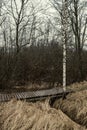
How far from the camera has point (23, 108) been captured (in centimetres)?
741

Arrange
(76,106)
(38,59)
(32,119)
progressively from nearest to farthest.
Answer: (32,119) → (76,106) → (38,59)

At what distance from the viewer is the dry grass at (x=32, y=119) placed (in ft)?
21.4

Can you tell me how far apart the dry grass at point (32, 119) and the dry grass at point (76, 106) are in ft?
4.64

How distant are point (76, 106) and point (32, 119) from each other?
Answer: 2.96 meters

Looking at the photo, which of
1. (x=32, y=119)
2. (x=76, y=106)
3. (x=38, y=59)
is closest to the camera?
(x=32, y=119)

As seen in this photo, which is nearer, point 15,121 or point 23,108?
point 15,121

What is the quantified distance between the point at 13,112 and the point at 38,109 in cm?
77

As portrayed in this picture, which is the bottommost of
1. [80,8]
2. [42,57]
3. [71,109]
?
[71,109]

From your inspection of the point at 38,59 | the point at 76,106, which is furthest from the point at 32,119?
the point at 38,59

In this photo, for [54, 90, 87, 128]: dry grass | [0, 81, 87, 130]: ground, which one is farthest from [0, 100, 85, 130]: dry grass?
[54, 90, 87, 128]: dry grass

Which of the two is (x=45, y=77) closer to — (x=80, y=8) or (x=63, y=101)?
(x=80, y=8)

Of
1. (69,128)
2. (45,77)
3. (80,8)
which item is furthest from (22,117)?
(80,8)

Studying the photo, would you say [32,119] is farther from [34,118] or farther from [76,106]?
[76,106]

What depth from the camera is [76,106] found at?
9234 mm
